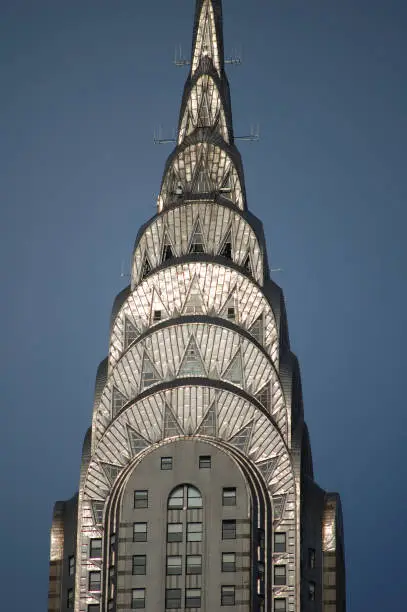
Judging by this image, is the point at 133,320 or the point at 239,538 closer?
the point at 239,538

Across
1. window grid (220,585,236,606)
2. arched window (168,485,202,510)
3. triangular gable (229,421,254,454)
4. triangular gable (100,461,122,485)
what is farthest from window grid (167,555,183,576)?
triangular gable (229,421,254,454)

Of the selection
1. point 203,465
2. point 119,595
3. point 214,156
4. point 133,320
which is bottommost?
point 119,595

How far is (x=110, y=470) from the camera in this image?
17438cm

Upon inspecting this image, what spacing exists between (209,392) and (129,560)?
1494 cm

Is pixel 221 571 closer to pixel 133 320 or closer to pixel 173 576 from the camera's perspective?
pixel 173 576

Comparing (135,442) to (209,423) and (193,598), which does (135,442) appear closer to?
(209,423)

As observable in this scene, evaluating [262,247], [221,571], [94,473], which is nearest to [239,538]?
[221,571]

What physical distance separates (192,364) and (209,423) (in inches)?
246

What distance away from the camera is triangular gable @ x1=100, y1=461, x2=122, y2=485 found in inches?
6845

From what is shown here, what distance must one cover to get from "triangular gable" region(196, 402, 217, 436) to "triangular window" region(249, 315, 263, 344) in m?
10.0

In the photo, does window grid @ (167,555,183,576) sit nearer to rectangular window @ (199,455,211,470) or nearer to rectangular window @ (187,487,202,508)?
rectangular window @ (187,487,202,508)

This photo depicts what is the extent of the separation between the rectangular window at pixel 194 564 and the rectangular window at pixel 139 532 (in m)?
4.05

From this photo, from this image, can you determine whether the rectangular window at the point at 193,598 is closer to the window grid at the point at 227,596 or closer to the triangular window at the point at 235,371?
the window grid at the point at 227,596

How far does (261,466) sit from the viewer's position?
567ft
